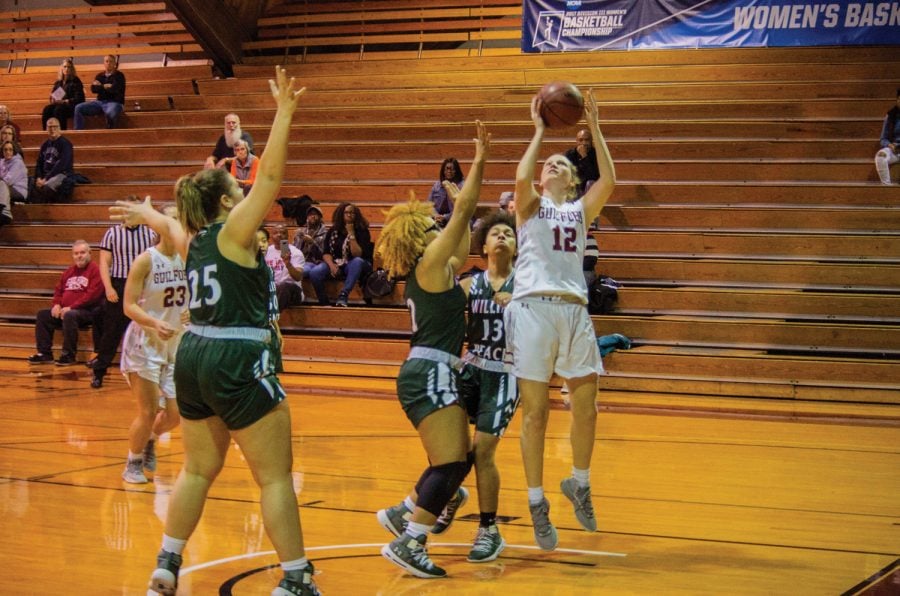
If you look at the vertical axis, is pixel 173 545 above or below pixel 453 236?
below

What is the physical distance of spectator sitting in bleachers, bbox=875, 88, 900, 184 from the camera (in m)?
12.0

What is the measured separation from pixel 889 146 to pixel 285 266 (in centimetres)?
679

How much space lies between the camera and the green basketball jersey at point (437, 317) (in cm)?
457

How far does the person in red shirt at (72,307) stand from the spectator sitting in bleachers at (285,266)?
6.89 feet

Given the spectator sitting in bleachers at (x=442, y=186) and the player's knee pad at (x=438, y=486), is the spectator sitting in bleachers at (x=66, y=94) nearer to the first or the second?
the spectator sitting in bleachers at (x=442, y=186)

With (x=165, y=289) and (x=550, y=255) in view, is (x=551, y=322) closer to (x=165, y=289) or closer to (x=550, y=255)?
(x=550, y=255)

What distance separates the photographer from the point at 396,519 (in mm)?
4746

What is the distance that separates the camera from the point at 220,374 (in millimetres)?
3842

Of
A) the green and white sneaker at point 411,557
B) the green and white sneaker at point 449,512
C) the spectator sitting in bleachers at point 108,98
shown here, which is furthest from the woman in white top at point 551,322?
the spectator sitting in bleachers at point 108,98

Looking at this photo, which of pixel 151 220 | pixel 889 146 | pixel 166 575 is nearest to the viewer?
pixel 166 575

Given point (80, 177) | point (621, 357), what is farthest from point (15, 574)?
point (80, 177)

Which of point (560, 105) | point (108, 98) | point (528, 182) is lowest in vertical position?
point (528, 182)

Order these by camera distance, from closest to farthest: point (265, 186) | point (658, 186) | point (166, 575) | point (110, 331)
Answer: point (265, 186)
point (166, 575)
point (110, 331)
point (658, 186)

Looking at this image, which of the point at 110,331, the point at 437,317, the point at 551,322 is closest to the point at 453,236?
the point at 437,317
